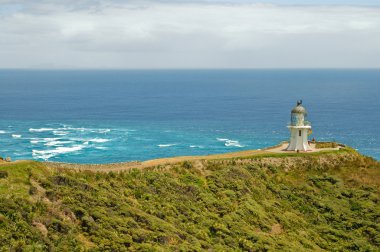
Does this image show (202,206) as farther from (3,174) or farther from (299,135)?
(299,135)

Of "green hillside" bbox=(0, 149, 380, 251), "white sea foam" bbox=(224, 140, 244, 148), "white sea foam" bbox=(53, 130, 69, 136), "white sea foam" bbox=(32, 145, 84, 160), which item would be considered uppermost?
"green hillside" bbox=(0, 149, 380, 251)

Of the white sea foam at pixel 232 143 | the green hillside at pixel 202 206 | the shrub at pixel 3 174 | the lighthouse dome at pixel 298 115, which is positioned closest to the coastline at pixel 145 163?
the green hillside at pixel 202 206

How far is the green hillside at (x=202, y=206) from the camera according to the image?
31.6 meters

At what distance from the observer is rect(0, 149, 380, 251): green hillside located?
104 feet

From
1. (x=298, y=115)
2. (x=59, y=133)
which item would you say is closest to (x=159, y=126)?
(x=59, y=133)

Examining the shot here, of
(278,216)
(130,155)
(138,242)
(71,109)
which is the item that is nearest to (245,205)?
(278,216)

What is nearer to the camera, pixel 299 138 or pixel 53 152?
pixel 299 138

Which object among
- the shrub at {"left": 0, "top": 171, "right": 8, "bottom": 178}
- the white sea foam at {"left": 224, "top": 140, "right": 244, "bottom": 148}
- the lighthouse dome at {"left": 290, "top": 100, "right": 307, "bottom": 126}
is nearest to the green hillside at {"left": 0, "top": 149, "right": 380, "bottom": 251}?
the shrub at {"left": 0, "top": 171, "right": 8, "bottom": 178}

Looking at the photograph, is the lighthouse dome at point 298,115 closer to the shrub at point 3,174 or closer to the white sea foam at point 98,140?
the shrub at point 3,174

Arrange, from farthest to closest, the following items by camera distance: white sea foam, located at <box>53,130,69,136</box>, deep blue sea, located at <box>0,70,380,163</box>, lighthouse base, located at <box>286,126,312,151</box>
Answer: white sea foam, located at <box>53,130,69,136</box>, deep blue sea, located at <box>0,70,380,163</box>, lighthouse base, located at <box>286,126,312,151</box>

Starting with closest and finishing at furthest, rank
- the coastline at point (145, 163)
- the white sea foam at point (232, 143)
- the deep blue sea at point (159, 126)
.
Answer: the coastline at point (145, 163) → the deep blue sea at point (159, 126) → the white sea foam at point (232, 143)

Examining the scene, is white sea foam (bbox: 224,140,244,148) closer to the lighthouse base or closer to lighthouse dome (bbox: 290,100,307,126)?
lighthouse dome (bbox: 290,100,307,126)

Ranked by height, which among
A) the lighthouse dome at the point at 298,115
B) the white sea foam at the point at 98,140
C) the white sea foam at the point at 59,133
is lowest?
the white sea foam at the point at 98,140

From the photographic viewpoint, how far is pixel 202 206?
133 feet
